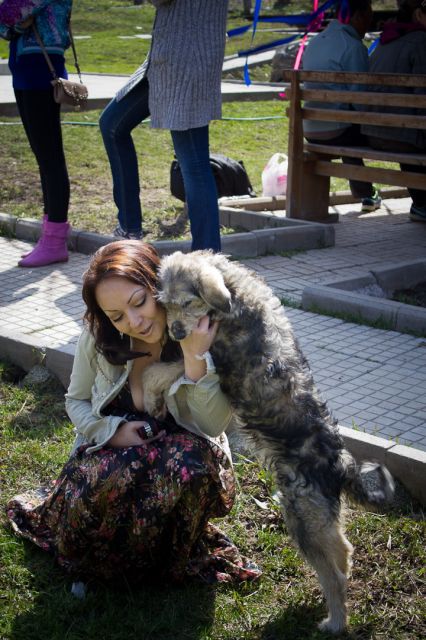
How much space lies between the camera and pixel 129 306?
2.92 meters

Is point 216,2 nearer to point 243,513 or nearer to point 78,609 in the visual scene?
point 243,513

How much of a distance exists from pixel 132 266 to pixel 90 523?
906mm

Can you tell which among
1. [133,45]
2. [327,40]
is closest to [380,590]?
[327,40]

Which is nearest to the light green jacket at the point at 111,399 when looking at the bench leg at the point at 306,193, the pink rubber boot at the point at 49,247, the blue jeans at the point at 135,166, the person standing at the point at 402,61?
the blue jeans at the point at 135,166

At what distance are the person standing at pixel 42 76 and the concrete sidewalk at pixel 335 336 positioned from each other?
2.10ft

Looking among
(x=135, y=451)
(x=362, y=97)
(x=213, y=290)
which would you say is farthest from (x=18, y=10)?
(x=135, y=451)

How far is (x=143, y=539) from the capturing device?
3.00 meters

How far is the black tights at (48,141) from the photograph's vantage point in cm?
624

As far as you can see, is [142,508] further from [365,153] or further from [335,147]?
[335,147]

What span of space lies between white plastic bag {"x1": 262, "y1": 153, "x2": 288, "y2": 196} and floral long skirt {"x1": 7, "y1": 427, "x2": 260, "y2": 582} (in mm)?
6399

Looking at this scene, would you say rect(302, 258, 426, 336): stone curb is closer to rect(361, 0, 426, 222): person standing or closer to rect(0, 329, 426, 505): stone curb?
rect(361, 0, 426, 222): person standing

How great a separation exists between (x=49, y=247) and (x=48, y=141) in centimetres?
84

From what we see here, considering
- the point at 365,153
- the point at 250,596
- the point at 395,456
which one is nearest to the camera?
the point at 250,596

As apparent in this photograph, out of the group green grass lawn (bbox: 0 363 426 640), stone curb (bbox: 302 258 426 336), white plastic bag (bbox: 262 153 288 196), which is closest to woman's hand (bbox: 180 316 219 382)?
green grass lawn (bbox: 0 363 426 640)
